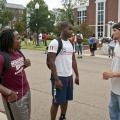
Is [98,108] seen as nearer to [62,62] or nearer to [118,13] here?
[62,62]

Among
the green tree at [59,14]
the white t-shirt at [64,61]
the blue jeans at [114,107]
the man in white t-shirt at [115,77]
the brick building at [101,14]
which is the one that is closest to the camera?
the man in white t-shirt at [115,77]

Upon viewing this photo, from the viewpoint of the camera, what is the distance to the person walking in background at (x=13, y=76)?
4348 millimetres

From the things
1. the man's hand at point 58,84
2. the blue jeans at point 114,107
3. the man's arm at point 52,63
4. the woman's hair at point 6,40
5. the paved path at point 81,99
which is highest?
the woman's hair at point 6,40

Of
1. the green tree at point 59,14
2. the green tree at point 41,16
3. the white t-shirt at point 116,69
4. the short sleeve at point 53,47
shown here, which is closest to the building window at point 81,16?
the green tree at point 59,14

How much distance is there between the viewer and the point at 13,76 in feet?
14.5

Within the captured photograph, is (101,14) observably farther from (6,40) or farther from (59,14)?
(6,40)

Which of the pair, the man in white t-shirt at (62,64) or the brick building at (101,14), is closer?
the man in white t-shirt at (62,64)

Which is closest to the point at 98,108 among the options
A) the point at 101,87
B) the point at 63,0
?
the point at 101,87

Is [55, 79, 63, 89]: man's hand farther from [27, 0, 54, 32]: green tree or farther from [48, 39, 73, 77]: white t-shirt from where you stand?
[27, 0, 54, 32]: green tree

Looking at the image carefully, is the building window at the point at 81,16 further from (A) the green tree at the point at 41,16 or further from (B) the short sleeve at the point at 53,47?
(B) the short sleeve at the point at 53,47

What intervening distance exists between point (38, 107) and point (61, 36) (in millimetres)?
2274

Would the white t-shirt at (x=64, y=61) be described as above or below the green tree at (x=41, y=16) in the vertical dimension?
below

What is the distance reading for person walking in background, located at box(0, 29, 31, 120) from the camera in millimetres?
4348

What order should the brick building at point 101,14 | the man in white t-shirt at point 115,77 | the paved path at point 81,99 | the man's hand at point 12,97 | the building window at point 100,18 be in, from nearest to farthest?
the man's hand at point 12,97 < the man in white t-shirt at point 115,77 < the paved path at point 81,99 < the brick building at point 101,14 < the building window at point 100,18
